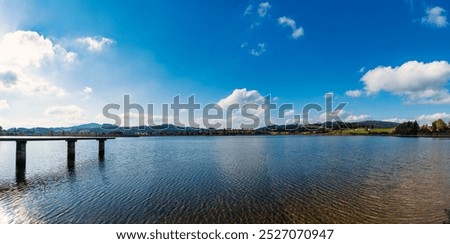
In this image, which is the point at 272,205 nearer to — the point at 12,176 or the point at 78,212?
the point at 78,212

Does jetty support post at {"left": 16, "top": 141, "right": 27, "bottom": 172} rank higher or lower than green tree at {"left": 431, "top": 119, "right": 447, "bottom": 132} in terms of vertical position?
lower

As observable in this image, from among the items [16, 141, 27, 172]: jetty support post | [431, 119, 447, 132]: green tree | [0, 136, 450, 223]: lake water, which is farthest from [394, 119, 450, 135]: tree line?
[16, 141, 27, 172]: jetty support post

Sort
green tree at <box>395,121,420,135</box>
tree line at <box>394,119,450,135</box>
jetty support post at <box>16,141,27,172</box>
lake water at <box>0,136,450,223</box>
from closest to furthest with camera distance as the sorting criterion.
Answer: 1. lake water at <box>0,136,450,223</box>
2. jetty support post at <box>16,141,27,172</box>
3. tree line at <box>394,119,450,135</box>
4. green tree at <box>395,121,420,135</box>

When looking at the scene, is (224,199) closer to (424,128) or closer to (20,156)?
(20,156)

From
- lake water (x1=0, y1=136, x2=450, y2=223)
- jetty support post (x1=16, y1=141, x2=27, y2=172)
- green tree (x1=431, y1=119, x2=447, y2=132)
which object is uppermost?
green tree (x1=431, y1=119, x2=447, y2=132)

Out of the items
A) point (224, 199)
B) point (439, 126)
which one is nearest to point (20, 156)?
point (224, 199)

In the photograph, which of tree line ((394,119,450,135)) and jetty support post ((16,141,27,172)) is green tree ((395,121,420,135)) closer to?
tree line ((394,119,450,135))

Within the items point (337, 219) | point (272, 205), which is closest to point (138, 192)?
point (272, 205)

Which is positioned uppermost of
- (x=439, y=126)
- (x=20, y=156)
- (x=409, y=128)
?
(x=439, y=126)

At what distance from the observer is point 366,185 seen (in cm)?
1727

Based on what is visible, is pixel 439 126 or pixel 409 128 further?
pixel 409 128

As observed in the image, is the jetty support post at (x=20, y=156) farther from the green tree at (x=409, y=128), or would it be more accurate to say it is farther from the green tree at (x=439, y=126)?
the green tree at (x=409, y=128)

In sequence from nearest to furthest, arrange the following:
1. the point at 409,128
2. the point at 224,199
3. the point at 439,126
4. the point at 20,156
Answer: the point at 224,199 < the point at 20,156 < the point at 439,126 < the point at 409,128
